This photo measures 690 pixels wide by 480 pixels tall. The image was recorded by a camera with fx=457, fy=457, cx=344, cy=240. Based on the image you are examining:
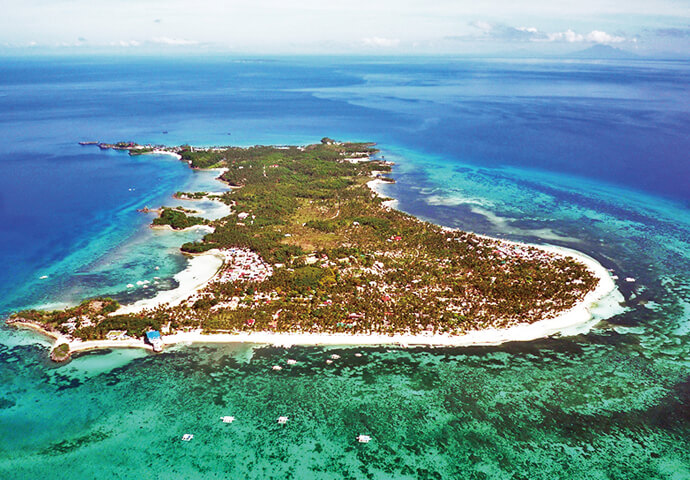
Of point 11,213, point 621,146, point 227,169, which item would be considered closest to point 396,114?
point 621,146

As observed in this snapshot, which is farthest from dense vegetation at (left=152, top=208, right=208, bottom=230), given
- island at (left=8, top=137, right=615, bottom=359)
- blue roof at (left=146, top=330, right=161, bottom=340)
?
blue roof at (left=146, top=330, right=161, bottom=340)

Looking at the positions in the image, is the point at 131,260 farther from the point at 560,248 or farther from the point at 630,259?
the point at 630,259

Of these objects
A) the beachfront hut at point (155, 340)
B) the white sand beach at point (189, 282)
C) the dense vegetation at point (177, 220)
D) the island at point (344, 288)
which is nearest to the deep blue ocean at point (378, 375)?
the beachfront hut at point (155, 340)

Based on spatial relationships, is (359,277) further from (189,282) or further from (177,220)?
(177,220)

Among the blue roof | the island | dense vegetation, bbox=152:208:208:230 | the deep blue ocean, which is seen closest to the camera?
the deep blue ocean

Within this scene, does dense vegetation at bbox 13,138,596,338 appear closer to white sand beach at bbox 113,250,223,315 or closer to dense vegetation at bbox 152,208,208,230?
dense vegetation at bbox 152,208,208,230

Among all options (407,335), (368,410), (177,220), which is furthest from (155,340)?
(177,220)
